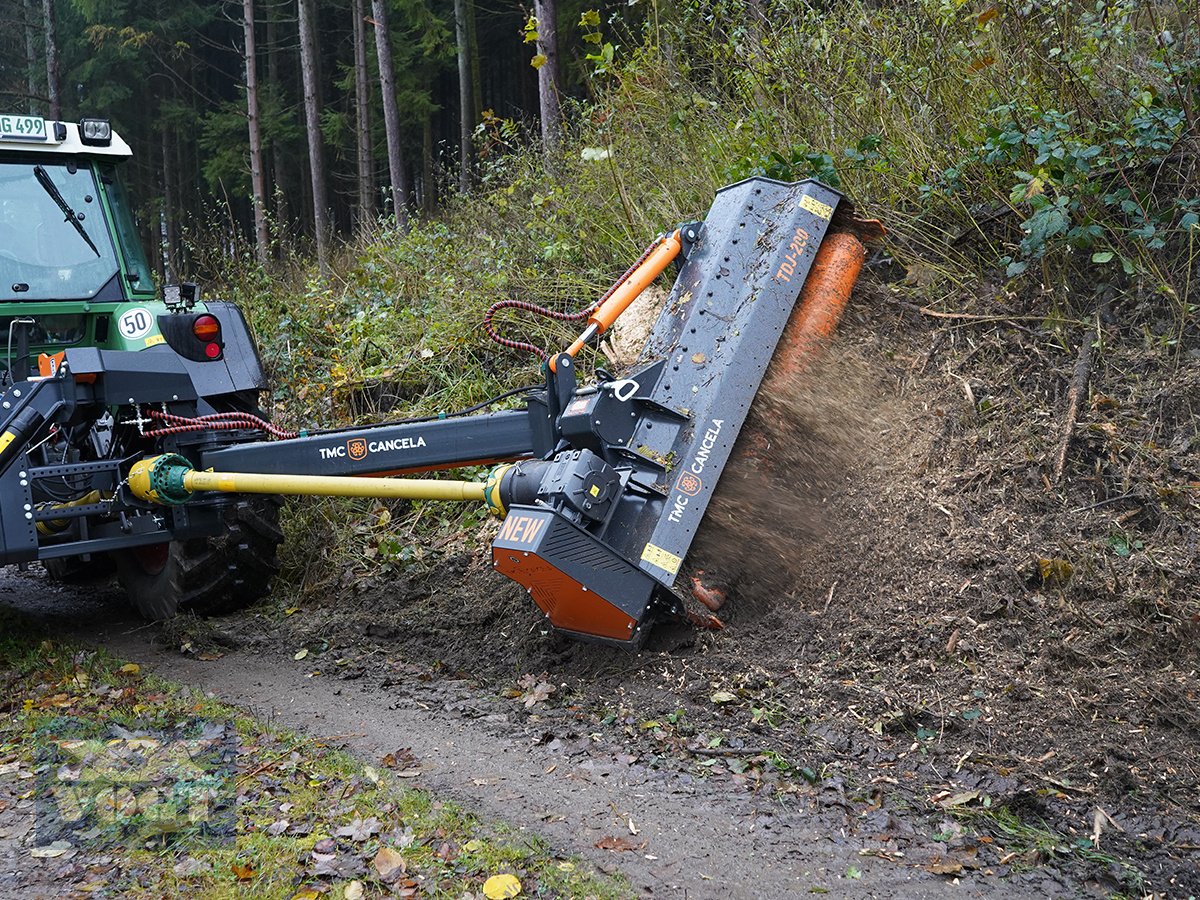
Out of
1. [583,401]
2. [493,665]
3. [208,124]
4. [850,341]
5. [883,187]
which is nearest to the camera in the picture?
[583,401]

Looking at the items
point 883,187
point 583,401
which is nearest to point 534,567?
point 583,401

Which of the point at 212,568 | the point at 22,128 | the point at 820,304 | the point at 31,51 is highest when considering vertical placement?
the point at 22,128

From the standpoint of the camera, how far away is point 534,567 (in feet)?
12.7

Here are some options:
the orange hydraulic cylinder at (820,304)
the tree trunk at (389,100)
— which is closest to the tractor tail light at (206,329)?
the orange hydraulic cylinder at (820,304)

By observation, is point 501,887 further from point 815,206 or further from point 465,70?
point 465,70

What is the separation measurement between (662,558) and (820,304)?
149 cm

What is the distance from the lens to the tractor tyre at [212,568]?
18.2 feet

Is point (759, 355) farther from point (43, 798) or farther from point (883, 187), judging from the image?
point (43, 798)

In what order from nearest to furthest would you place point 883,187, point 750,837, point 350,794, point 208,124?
point 750,837
point 350,794
point 883,187
point 208,124

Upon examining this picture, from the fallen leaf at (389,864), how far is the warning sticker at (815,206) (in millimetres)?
3217

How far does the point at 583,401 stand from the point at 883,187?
8.33 feet

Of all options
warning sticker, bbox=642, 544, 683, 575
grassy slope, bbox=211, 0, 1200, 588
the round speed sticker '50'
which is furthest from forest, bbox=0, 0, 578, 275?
warning sticker, bbox=642, 544, 683, 575

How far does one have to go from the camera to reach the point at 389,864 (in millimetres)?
2941

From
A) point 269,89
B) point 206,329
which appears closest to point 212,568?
point 206,329
